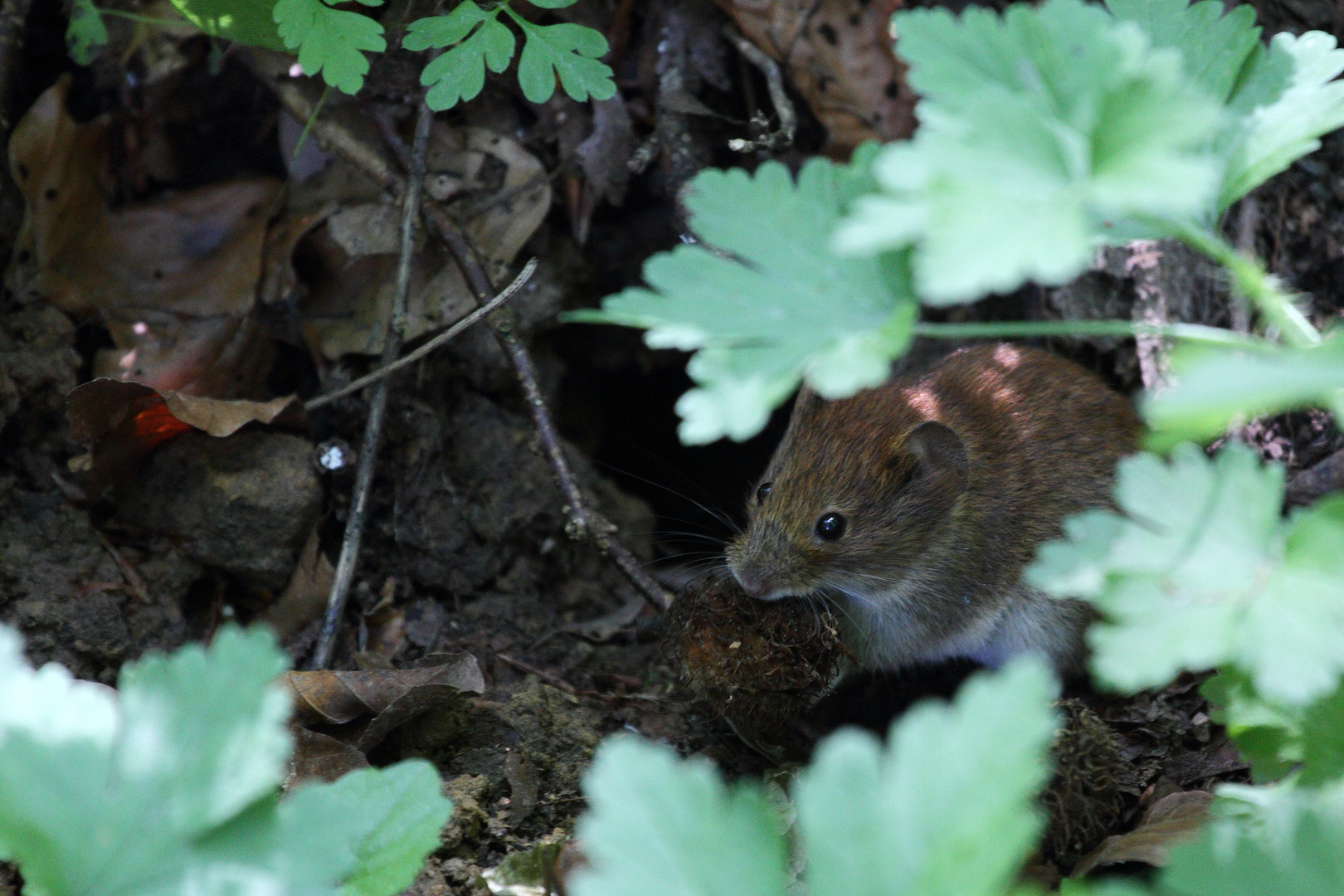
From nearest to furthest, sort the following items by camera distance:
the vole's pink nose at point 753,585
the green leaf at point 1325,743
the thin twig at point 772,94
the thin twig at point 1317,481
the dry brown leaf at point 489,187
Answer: the green leaf at point 1325,743 < the vole's pink nose at point 753,585 < the thin twig at point 1317,481 < the thin twig at point 772,94 < the dry brown leaf at point 489,187

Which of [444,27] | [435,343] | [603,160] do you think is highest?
[444,27]

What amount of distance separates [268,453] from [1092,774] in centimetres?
282

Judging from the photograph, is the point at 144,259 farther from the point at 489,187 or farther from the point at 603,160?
the point at 603,160

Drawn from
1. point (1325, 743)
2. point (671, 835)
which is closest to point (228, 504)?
point (671, 835)

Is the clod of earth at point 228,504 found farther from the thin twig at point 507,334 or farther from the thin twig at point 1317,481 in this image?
the thin twig at point 1317,481

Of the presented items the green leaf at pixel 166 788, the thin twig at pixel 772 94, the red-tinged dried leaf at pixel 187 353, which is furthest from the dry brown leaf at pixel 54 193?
the green leaf at pixel 166 788

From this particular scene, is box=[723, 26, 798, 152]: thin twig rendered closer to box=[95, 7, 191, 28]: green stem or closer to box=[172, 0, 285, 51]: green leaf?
box=[172, 0, 285, 51]: green leaf

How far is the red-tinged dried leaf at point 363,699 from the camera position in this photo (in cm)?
318

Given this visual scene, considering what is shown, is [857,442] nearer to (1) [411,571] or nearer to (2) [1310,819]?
(1) [411,571]

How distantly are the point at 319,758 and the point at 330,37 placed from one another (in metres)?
2.06

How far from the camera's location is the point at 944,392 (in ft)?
13.4

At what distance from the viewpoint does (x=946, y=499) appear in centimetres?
387

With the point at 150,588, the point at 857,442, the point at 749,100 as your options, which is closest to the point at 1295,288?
the point at 857,442

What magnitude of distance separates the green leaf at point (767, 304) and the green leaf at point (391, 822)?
883mm
